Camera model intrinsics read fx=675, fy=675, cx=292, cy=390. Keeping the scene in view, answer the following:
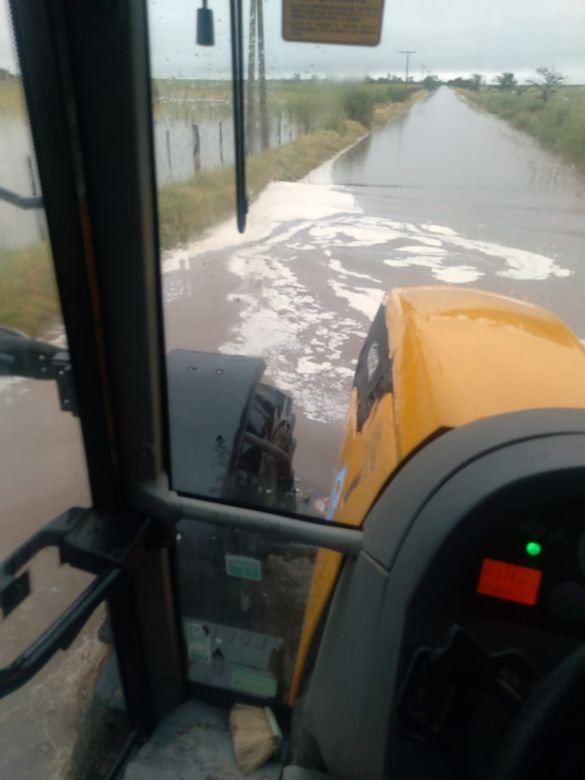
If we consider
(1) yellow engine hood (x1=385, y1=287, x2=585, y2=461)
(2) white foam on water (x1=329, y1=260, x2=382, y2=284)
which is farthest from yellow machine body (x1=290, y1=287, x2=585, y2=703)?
(2) white foam on water (x1=329, y1=260, x2=382, y2=284)

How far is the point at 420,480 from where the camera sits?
1.24m

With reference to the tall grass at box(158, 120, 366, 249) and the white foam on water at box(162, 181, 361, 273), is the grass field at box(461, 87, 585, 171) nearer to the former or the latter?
the tall grass at box(158, 120, 366, 249)

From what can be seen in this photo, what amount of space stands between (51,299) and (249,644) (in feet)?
3.73

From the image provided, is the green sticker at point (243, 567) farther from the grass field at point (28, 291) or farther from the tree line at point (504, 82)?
the tree line at point (504, 82)

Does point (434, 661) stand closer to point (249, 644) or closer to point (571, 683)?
point (571, 683)

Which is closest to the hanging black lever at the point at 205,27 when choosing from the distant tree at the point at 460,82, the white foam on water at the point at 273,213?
the white foam on water at the point at 273,213

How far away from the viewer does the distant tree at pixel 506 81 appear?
1.27 meters

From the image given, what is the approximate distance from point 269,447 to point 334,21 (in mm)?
1225

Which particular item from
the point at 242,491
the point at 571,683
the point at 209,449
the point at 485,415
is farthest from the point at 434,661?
the point at 209,449

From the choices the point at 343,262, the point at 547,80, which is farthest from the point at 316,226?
the point at 547,80

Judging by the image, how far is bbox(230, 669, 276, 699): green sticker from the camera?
1.93 meters

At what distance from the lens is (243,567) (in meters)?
1.80

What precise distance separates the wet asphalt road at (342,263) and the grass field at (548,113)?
3 centimetres

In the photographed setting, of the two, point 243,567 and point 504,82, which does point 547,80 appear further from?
point 243,567
